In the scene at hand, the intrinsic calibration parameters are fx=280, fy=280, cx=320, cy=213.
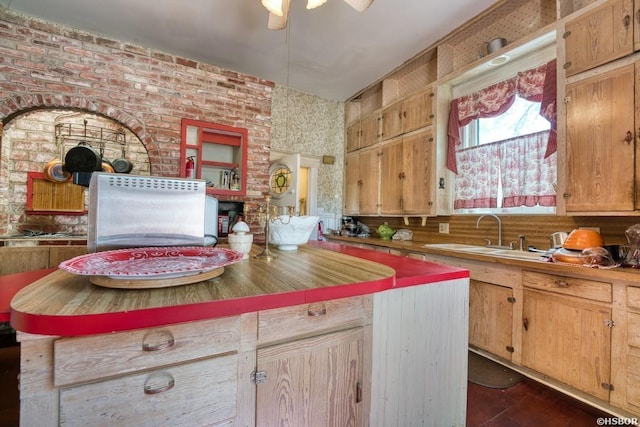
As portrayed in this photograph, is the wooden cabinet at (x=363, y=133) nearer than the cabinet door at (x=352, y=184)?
Yes

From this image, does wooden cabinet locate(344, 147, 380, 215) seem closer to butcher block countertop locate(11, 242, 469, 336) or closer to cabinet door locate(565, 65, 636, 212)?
cabinet door locate(565, 65, 636, 212)

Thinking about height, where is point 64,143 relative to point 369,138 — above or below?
below

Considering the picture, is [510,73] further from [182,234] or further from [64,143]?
[64,143]

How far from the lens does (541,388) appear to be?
1.90m

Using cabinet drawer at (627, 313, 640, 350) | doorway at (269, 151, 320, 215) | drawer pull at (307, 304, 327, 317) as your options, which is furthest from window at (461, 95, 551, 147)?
drawer pull at (307, 304, 327, 317)

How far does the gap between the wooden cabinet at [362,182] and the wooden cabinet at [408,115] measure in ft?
1.22

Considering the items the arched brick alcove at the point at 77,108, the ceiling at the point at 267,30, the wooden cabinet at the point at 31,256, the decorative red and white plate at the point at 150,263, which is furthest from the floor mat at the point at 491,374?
the arched brick alcove at the point at 77,108

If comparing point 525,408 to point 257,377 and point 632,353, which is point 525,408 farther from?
point 257,377

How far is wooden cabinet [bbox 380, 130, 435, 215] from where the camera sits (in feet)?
10.2

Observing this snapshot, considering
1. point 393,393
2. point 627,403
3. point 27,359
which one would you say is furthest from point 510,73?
point 27,359

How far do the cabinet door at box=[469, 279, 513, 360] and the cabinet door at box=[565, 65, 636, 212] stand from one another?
0.78 metres

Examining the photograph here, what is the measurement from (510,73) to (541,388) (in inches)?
102

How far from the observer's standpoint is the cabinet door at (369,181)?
3.89m

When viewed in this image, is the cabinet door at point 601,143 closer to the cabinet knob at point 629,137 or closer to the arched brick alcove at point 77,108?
the cabinet knob at point 629,137
